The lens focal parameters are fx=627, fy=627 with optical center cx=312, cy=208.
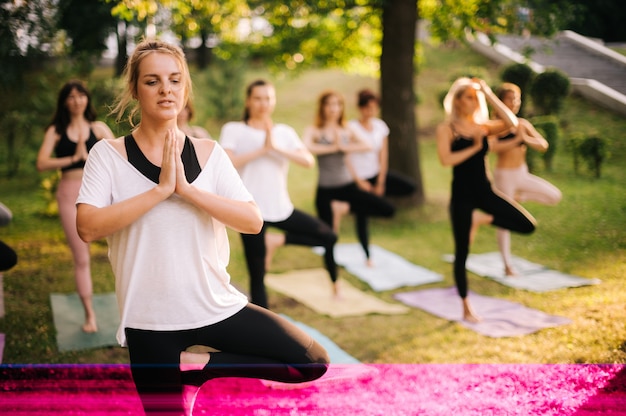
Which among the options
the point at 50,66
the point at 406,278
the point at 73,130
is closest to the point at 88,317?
the point at 73,130

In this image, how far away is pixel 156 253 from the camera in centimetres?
256

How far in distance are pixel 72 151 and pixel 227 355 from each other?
2965mm

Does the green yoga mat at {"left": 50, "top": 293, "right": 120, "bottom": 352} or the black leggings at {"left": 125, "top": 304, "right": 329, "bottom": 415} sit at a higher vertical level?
the black leggings at {"left": 125, "top": 304, "right": 329, "bottom": 415}

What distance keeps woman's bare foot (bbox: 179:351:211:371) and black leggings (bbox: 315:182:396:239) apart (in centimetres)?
398

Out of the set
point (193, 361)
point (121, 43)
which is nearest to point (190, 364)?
point (193, 361)

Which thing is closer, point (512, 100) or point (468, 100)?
point (468, 100)

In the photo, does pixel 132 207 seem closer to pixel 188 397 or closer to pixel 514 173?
pixel 188 397

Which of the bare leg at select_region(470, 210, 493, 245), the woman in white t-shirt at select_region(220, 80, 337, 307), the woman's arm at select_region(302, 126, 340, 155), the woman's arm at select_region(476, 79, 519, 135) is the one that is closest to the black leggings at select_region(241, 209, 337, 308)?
the woman in white t-shirt at select_region(220, 80, 337, 307)

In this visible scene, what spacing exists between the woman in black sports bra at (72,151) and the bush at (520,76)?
3.89m

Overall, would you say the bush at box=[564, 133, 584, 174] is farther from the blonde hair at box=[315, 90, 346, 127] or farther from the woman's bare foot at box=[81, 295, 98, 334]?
the woman's bare foot at box=[81, 295, 98, 334]

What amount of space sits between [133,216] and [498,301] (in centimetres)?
442

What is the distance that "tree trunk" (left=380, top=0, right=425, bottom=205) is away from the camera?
936cm

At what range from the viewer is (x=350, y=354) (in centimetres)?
496

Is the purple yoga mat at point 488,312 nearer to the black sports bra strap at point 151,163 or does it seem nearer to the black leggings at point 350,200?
the black leggings at point 350,200
